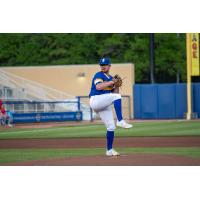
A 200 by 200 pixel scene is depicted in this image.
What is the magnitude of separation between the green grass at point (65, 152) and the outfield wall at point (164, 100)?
20.4 m

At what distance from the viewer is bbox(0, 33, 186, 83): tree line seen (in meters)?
48.3

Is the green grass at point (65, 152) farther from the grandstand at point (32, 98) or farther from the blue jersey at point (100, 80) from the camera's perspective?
the grandstand at point (32, 98)

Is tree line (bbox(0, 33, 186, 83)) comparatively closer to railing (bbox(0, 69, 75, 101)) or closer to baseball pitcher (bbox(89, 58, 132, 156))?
railing (bbox(0, 69, 75, 101))

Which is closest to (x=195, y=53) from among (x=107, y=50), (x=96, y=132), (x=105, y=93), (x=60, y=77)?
(x=60, y=77)

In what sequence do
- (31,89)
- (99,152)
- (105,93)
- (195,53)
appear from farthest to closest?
(31,89) → (195,53) → (99,152) → (105,93)

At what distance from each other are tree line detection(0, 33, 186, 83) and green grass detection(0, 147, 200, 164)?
32.2m

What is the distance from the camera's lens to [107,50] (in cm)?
4953

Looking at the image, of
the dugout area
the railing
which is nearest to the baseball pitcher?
the dugout area

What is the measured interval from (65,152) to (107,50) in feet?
113

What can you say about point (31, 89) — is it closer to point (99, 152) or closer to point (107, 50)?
point (107, 50)

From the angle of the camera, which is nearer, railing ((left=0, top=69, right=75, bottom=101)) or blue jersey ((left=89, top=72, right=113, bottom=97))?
blue jersey ((left=89, top=72, right=113, bottom=97))

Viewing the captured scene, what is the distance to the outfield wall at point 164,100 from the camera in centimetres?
3612

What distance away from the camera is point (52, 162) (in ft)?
42.5

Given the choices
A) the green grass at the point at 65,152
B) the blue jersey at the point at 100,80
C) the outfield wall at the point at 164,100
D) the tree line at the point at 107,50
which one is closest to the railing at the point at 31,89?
the outfield wall at the point at 164,100
